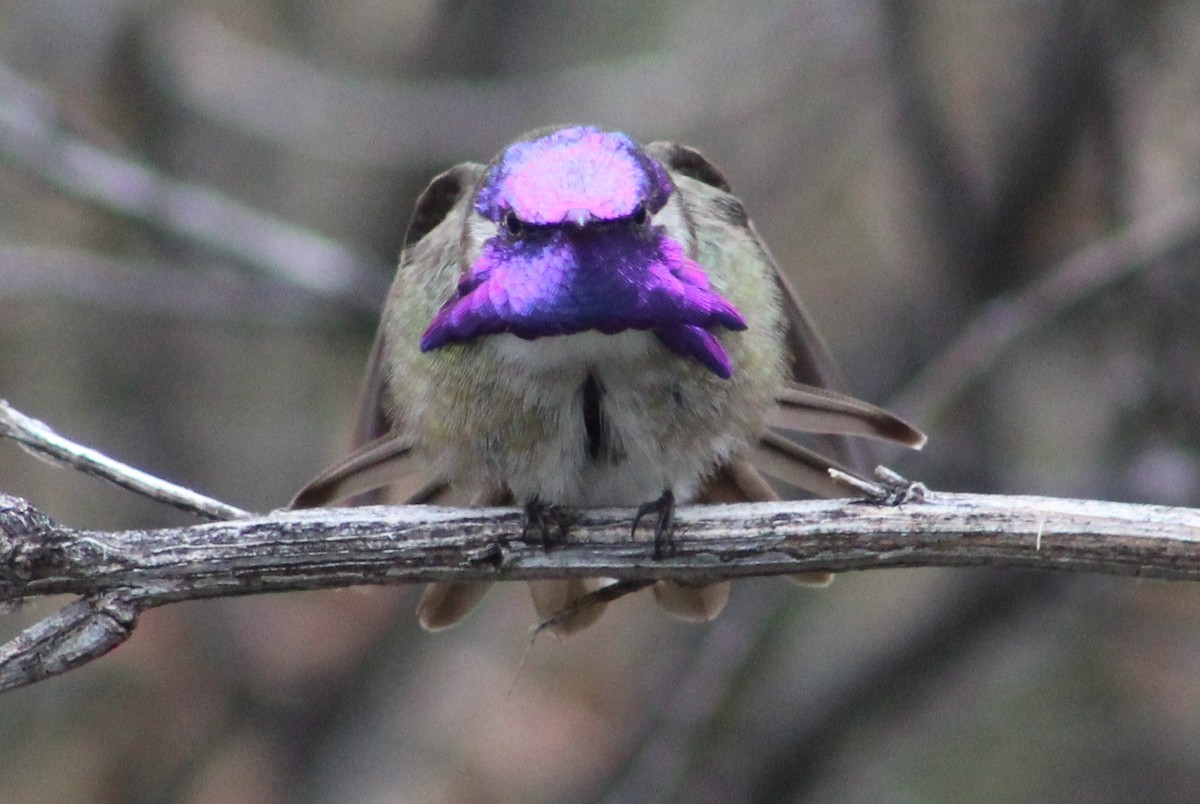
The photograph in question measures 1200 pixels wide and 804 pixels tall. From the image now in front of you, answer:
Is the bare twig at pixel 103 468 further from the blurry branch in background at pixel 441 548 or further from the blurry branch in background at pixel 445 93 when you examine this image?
the blurry branch in background at pixel 445 93

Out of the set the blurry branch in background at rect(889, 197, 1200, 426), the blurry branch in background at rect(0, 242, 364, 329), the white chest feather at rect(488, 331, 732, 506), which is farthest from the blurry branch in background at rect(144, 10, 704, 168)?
the white chest feather at rect(488, 331, 732, 506)

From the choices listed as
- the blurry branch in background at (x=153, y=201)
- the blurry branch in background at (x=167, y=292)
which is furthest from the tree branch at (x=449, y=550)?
the blurry branch in background at (x=167, y=292)

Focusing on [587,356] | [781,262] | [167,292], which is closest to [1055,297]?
[781,262]

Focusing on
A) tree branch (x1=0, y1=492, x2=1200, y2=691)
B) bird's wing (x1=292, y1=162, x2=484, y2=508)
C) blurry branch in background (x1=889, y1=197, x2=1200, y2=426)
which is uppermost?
blurry branch in background (x1=889, y1=197, x2=1200, y2=426)

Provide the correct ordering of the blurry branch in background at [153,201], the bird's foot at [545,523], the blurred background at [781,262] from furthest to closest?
the blurry branch in background at [153,201] → the blurred background at [781,262] → the bird's foot at [545,523]

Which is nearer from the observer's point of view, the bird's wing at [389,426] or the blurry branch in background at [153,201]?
the bird's wing at [389,426]

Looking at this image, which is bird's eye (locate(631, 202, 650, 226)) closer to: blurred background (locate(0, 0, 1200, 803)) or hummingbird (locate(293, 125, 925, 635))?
hummingbird (locate(293, 125, 925, 635))
